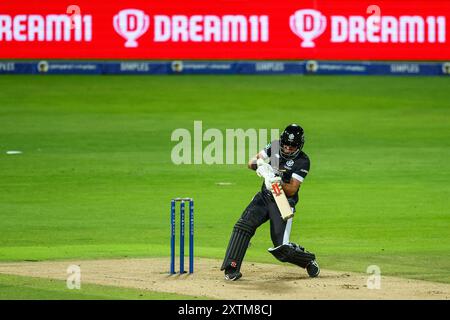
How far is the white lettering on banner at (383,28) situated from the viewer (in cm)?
3503

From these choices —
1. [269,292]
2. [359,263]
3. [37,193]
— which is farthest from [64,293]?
[37,193]

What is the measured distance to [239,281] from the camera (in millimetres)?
14555

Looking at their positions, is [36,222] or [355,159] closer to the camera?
[36,222]

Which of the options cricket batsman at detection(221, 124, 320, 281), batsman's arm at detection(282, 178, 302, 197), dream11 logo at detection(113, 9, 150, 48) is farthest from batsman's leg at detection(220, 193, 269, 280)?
dream11 logo at detection(113, 9, 150, 48)

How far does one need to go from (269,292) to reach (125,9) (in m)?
22.6

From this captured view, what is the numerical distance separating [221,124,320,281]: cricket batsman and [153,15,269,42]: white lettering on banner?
20.4m

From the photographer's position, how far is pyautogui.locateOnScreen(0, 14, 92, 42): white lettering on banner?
34.5 m

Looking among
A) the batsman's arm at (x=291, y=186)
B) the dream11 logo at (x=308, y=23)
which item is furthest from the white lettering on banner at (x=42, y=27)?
the batsman's arm at (x=291, y=186)

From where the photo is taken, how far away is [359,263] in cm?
1608

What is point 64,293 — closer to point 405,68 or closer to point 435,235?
point 435,235

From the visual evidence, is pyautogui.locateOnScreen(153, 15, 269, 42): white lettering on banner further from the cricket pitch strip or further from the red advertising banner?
the cricket pitch strip

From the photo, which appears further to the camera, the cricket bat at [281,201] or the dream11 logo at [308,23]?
the dream11 logo at [308,23]

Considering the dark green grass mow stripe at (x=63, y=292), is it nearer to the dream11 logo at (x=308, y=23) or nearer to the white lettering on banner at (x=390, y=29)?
the dream11 logo at (x=308, y=23)

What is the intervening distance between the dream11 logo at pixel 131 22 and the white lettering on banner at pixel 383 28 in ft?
14.8
